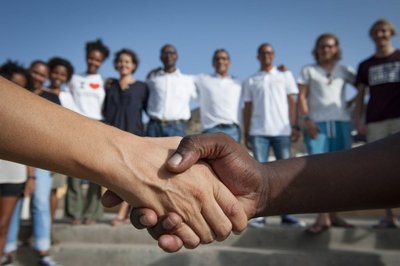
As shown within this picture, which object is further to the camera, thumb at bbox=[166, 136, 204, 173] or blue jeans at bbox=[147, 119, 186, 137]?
blue jeans at bbox=[147, 119, 186, 137]

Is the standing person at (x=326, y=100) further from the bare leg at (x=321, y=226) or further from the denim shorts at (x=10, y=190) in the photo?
the denim shorts at (x=10, y=190)

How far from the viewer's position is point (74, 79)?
15.6 ft

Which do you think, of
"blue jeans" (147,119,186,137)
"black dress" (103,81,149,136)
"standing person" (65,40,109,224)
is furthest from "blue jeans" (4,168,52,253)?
"blue jeans" (147,119,186,137)

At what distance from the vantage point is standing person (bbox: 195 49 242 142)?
4.82m

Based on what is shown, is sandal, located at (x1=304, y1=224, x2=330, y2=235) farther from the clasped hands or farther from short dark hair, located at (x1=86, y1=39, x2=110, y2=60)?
short dark hair, located at (x1=86, y1=39, x2=110, y2=60)

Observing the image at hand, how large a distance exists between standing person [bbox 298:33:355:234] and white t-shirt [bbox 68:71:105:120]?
2348 millimetres

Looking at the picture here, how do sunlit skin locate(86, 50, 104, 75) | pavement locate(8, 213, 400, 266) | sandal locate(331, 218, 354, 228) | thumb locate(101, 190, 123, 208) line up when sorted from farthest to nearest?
sunlit skin locate(86, 50, 104, 75)
sandal locate(331, 218, 354, 228)
pavement locate(8, 213, 400, 266)
thumb locate(101, 190, 123, 208)

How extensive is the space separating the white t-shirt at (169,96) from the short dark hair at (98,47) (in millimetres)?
679

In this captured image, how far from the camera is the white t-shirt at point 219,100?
482cm

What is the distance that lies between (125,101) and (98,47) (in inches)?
36.5

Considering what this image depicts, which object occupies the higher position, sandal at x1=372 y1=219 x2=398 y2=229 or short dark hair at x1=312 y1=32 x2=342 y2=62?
short dark hair at x1=312 y1=32 x2=342 y2=62

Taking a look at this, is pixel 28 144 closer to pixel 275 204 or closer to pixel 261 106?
pixel 275 204

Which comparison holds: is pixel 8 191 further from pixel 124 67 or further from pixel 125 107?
pixel 124 67

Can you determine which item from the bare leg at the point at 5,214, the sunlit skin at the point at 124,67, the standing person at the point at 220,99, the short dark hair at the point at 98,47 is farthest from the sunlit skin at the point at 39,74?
the standing person at the point at 220,99
